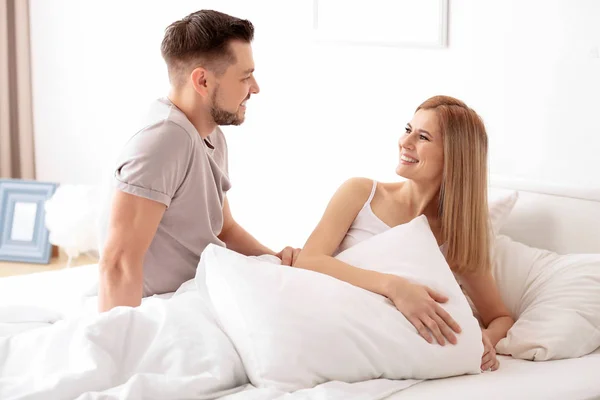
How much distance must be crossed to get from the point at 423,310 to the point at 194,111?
739mm

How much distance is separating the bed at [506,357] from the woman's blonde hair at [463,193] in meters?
0.25

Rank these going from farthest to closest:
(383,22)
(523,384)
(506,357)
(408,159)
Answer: (383,22) < (408,159) < (506,357) < (523,384)

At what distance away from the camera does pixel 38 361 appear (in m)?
1.59

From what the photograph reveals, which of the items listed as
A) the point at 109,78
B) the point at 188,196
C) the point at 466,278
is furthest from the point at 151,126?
the point at 109,78

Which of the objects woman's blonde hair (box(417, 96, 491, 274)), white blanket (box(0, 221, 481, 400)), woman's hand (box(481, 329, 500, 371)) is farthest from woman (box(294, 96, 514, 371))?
white blanket (box(0, 221, 481, 400))

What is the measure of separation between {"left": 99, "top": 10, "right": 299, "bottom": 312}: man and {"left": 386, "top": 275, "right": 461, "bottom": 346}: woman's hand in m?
0.46

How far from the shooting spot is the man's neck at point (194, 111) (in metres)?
2.11

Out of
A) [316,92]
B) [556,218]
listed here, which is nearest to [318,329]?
[556,218]

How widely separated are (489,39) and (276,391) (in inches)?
53.7

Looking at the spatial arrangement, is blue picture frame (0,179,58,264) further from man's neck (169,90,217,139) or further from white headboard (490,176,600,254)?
white headboard (490,176,600,254)

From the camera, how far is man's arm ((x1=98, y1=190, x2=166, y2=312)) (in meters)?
1.94

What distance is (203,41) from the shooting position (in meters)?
2.10

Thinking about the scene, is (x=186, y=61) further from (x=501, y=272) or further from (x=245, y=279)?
(x=501, y=272)

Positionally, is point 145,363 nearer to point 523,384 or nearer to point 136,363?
point 136,363
